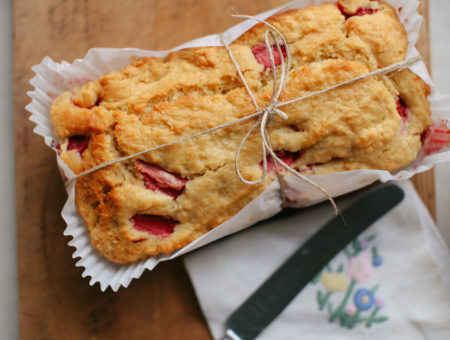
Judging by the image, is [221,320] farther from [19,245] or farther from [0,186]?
[0,186]

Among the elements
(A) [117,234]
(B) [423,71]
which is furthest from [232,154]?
(B) [423,71]

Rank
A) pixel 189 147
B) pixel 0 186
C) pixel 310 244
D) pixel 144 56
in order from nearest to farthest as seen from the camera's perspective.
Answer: pixel 189 147, pixel 144 56, pixel 310 244, pixel 0 186

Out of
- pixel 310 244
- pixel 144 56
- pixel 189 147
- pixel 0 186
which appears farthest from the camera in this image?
pixel 0 186

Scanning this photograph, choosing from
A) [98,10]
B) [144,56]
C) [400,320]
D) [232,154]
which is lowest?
[400,320]

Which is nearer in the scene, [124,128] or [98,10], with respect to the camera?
[124,128]

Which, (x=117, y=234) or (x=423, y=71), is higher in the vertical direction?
(x=423, y=71)

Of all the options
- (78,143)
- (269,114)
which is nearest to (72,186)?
(78,143)
